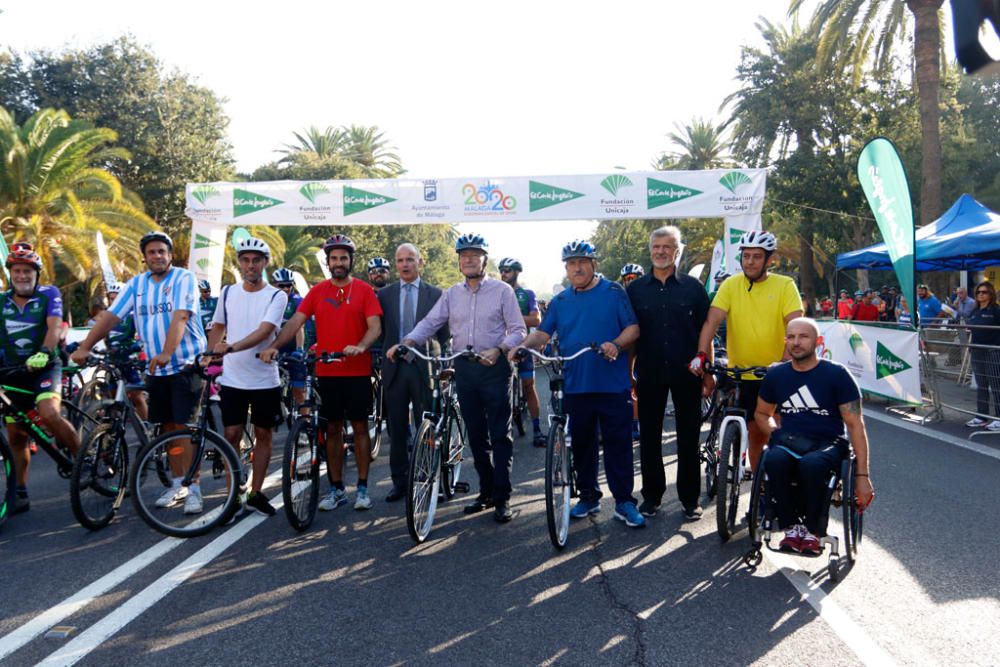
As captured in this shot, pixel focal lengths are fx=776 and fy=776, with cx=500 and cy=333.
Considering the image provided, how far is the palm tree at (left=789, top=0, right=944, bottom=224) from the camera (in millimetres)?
18203

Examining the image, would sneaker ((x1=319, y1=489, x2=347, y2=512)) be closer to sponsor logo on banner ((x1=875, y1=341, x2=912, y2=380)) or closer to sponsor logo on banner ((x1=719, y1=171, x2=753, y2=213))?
sponsor logo on banner ((x1=875, y1=341, x2=912, y2=380))

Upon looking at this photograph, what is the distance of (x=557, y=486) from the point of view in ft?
16.9

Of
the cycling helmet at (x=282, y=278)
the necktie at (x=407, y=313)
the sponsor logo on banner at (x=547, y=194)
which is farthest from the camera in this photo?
the sponsor logo on banner at (x=547, y=194)

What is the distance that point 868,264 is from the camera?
58.4ft

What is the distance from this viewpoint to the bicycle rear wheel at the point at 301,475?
5.36 meters

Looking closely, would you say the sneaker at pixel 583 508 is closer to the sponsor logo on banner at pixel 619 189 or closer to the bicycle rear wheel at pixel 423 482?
the bicycle rear wheel at pixel 423 482

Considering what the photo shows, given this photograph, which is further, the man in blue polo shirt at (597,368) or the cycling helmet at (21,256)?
the cycling helmet at (21,256)

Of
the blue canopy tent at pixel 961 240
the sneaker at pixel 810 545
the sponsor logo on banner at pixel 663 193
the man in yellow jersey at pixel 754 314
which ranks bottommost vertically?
the sneaker at pixel 810 545

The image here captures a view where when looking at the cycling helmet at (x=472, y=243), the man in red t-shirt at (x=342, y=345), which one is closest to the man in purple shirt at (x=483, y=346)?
the cycling helmet at (x=472, y=243)

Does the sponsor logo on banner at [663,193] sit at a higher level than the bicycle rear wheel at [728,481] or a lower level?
higher

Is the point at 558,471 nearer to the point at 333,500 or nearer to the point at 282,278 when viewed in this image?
the point at 333,500

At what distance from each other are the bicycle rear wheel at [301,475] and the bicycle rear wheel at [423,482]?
77cm

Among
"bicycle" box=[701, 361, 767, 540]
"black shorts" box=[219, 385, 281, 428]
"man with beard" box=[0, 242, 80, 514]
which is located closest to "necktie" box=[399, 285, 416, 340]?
Answer: "black shorts" box=[219, 385, 281, 428]

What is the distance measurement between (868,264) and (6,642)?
18.0 m
